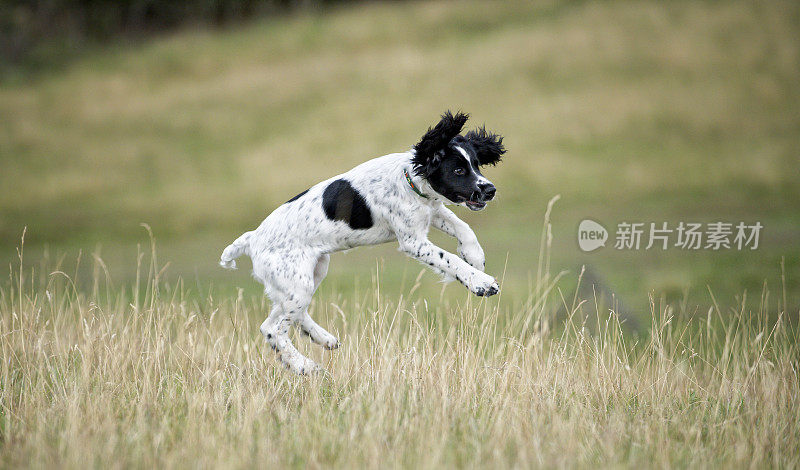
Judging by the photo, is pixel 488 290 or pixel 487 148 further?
pixel 487 148

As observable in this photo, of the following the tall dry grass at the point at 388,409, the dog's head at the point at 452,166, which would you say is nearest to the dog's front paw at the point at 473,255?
the dog's head at the point at 452,166

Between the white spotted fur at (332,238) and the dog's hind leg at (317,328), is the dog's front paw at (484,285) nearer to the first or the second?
the white spotted fur at (332,238)

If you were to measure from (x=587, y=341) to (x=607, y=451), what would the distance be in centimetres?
190

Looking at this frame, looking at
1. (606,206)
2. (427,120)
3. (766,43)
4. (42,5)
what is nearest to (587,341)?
(606,206)

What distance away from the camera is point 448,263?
16.8ft

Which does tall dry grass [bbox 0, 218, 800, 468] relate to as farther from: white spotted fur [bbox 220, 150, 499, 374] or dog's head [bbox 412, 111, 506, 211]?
dog's head [bbox 412, 111, 506, 211]

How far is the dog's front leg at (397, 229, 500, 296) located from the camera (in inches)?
192

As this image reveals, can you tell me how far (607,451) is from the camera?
4.86 m

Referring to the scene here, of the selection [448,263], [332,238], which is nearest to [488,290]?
[448,263]

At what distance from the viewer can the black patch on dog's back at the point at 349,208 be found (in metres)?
5.49

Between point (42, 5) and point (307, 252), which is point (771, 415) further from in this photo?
point (42, 5)

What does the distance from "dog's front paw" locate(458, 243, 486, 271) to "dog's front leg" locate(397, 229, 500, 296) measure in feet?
0.75

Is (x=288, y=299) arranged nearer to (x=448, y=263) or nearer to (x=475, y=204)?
(x=448, y=263)

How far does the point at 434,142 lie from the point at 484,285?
104cm
